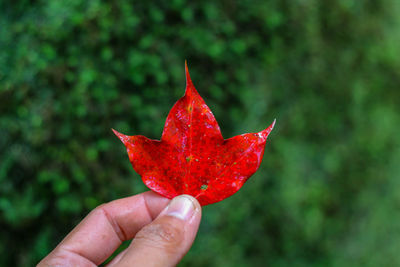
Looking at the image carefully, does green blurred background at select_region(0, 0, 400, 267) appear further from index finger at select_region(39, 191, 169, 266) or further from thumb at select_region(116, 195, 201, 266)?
thumb at select_region(116, 195, 201, 266)

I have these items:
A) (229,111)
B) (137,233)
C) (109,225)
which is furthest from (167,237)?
(229,111)

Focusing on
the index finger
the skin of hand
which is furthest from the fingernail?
the index finger

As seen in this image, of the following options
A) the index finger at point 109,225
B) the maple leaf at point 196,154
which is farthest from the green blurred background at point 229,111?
the maple leaf at point 196,154

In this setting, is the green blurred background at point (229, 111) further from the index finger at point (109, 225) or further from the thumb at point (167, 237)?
the thumb at point (167, 237)

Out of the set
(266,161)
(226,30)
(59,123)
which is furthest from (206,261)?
(226,30)

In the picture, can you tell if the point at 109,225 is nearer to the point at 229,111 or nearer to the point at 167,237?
the point at 167,237
